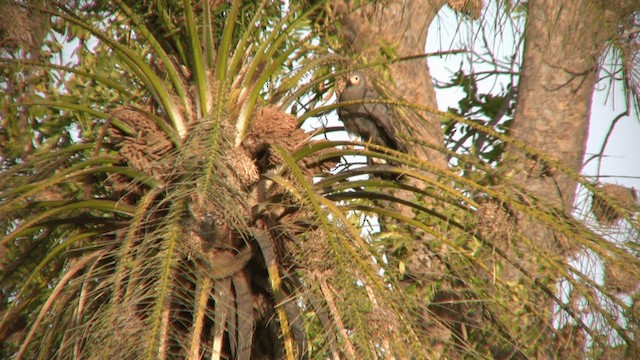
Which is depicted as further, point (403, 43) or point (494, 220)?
point (403, 43)

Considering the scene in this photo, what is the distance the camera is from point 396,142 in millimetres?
4344

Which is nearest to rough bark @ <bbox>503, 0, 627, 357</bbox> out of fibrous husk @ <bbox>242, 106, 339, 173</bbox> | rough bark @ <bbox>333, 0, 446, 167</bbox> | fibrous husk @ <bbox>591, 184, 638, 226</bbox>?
rough bark @ <bbox>333, 0, 446, 167</bbox>

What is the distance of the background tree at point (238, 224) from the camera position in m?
2.13

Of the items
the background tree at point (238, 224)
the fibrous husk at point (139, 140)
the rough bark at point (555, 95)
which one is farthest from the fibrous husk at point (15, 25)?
the rough bark at point (555, 95)

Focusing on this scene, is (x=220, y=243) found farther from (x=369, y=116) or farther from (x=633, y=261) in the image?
(x=369, y=116)

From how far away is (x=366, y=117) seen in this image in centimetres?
453


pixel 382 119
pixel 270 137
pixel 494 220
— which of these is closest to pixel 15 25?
pixel 270 137

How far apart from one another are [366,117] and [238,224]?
86.5 inches

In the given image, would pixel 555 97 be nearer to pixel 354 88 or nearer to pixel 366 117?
pixel 366 117

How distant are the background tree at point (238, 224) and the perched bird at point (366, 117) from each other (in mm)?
518

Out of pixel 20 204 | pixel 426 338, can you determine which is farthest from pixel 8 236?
pixel 426 338

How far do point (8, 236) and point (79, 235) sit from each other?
0.96 feet

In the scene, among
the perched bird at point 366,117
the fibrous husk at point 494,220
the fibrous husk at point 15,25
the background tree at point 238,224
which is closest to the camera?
the background tree at point 238,224

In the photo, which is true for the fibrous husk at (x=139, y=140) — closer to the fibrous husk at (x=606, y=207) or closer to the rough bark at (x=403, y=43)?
the rough bark at (x=403, y=43)
